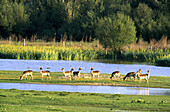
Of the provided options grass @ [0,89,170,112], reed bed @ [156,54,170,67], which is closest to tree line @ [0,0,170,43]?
reed bed @ [156,54,170,67]

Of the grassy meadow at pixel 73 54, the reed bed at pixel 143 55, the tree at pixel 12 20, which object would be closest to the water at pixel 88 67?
the grassy meadow at pixel 73 54

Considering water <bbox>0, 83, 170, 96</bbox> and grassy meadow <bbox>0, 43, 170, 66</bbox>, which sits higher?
grassy meadow <bbox>0, 43, 170, 66</bbox>

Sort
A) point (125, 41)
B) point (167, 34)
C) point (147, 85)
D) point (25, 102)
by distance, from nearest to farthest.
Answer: point (25, 102) → point (147, 85) → point (125, 41) → point (167, 34)

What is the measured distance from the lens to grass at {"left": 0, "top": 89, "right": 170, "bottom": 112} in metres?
14.2

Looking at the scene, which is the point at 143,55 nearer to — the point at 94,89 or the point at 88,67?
the point at 88,67

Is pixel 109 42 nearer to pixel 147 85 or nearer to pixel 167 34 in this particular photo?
pixel 167 34

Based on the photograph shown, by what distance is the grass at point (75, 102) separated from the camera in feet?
46.5

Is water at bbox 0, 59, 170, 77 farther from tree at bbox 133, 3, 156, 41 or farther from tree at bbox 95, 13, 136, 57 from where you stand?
tree at bbox 133, 3, 156, 41

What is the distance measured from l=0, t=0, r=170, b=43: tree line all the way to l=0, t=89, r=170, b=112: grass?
53.2 m

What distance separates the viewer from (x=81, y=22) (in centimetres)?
8419

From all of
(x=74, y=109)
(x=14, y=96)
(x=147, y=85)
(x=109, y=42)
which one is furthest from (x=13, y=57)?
(x=74, y=109)

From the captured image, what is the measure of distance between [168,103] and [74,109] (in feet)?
13.9

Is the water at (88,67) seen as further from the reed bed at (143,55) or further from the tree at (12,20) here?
the tree at (12,20)

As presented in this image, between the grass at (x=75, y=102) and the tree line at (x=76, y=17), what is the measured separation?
53236mm
